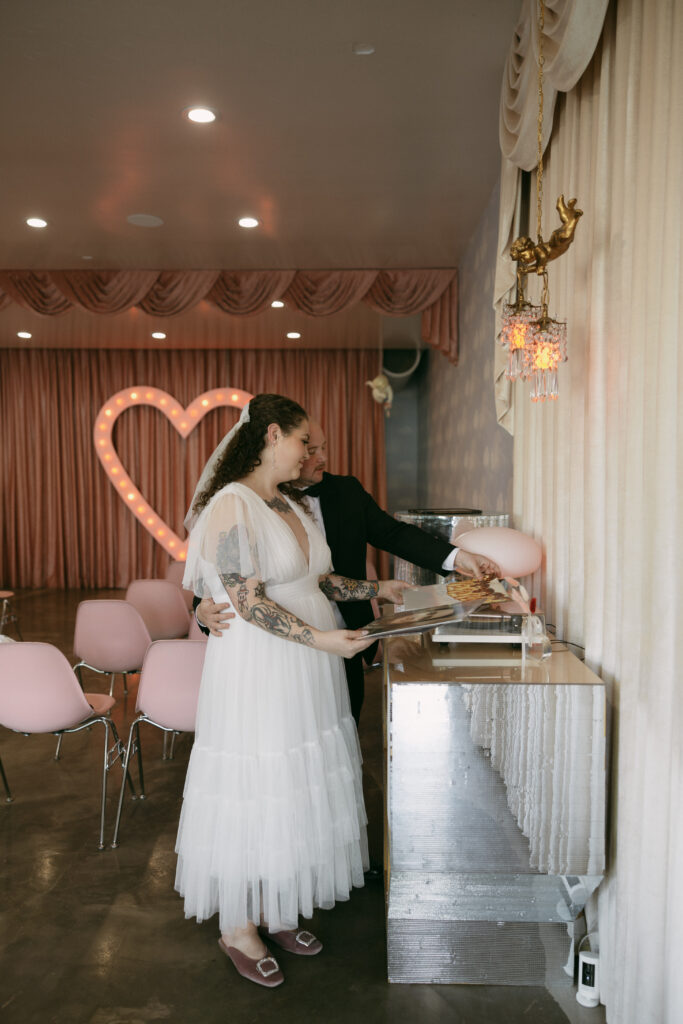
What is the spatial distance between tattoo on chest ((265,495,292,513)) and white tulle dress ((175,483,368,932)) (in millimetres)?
81

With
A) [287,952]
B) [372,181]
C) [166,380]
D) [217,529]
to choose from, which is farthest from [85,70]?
[166,380]

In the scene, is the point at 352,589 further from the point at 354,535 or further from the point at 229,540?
the point at 229,540

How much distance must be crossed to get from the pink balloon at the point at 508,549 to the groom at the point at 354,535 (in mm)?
140

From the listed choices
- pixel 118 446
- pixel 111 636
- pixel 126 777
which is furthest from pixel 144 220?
pixel 118 446

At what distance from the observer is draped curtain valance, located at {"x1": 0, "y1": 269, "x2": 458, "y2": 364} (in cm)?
580

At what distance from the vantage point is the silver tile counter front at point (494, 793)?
1.87 m

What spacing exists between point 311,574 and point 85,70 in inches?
96.4

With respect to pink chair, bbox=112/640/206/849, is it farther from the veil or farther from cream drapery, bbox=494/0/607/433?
cream drapery, bbox=494/0/607/433

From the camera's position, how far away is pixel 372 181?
13.8ft

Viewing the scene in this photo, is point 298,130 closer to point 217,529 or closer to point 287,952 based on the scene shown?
point 217,529

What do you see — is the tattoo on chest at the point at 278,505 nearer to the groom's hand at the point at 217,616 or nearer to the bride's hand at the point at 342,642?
the groom's hand at the point at 217,616

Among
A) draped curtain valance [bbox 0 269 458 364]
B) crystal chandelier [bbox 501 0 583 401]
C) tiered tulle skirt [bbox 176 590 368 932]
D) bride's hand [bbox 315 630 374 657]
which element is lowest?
tiered tulle skirt [bbox 176 590 368 932]

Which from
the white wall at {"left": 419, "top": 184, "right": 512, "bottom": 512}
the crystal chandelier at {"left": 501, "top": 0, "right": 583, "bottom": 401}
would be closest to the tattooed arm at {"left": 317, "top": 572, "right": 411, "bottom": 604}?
the crystal chandelier at {"left": 501, "top": 0, "right": 583, "bottom": 401}

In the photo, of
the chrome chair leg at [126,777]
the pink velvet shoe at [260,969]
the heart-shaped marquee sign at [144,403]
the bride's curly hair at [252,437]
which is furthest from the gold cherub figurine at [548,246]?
the heart-shaped marquee sign at [144,403]
